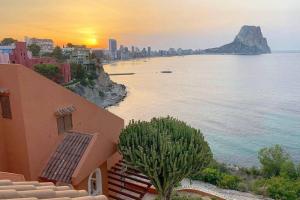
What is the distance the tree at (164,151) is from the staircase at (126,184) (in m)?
0.92

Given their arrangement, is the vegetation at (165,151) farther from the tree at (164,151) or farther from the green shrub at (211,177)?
the green shrub at (211,177)

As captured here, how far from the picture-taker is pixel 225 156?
106 feet

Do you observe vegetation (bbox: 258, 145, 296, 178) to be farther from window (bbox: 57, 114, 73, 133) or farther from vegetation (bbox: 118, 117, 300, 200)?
window (bbox: 57, 114, 73, 133)

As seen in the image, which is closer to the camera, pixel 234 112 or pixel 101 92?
pixel 234 112

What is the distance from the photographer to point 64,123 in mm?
10492

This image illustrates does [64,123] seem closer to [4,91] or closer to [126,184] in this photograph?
[4,91]

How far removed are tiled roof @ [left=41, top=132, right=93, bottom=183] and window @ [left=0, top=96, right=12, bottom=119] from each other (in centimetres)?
181

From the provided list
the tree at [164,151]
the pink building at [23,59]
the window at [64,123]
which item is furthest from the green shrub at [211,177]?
the pink building at [23,59]

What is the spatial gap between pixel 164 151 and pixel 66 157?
3010mm

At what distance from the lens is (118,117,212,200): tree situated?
10.3 meters

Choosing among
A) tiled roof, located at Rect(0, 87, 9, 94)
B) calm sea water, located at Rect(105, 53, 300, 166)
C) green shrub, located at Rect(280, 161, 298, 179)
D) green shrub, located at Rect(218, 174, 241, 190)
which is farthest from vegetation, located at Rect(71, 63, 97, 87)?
tiled roof, located at Rect(0, 87, 9, 94)

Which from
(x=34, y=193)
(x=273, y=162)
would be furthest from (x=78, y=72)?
(x=34, y=193)

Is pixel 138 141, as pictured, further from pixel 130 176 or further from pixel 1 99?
pixel 1 99

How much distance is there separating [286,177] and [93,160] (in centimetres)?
1415
